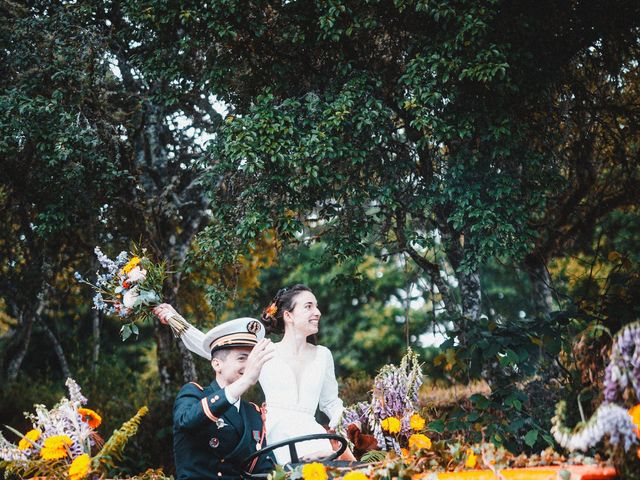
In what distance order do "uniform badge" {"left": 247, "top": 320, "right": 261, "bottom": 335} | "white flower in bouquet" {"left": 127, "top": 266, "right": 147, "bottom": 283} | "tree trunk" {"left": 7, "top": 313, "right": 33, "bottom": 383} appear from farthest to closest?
"tree trunk" {"left": 7, "top": 313, "right": 33, "bottom": 383} → "white flower in bouquet" {"left": 127, "top": 266, "right": 147, "bottom": 283} → "uniform badge" {"left": 247, "top": 320, "right": 261, "bottom": 335}

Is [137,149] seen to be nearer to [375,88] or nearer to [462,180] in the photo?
[375,88]

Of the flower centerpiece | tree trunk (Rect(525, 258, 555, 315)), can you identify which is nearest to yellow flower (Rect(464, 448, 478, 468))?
the flower centerpiece

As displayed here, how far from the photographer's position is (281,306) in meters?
4.97

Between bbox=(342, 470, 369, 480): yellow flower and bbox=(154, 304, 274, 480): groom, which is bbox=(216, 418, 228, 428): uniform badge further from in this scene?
bbox=(342, 470, 369, 480): yellow flower

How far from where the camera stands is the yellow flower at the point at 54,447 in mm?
2959

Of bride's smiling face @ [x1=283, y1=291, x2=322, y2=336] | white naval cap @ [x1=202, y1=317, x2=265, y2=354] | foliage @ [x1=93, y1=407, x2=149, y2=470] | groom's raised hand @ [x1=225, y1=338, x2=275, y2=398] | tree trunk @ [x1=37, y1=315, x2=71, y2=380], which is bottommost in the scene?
foliage @ [x1=93, y1=407, x2=149, y2=470]

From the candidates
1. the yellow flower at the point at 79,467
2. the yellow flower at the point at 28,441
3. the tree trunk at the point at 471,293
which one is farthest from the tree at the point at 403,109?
the yellow flower at the point at 79,467

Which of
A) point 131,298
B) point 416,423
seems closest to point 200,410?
point 416,423

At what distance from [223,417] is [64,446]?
0.91 metres

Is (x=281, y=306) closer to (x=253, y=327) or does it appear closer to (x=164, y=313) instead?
(x=164, y=313)

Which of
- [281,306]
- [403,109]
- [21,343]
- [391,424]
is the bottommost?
[391,424]

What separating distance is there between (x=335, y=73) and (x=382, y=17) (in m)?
0.71

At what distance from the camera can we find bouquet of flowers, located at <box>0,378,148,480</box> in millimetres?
2941

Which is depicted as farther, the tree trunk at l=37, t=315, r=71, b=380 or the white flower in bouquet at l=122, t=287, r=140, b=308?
the tree trunk at l=37, t=315, r=71, b=380
